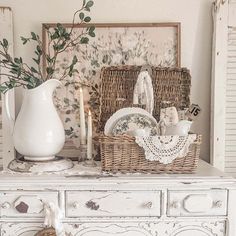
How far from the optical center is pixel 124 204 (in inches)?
52.7

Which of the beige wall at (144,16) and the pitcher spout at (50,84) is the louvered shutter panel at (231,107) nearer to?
the beige wall at (144,16)

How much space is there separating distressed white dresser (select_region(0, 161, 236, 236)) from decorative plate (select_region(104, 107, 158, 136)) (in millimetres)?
265

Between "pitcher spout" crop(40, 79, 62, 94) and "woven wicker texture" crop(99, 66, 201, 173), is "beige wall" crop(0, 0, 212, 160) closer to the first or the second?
"woven wicker texture" crop(99, 66, 201, 173)

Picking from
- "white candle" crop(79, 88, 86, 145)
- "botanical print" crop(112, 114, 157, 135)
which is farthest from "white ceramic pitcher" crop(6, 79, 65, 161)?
"botanical print" crop(112, 114, 157, 135)

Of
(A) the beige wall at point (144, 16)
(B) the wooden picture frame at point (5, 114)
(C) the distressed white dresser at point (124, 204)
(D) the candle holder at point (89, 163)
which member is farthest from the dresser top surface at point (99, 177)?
(A) the beige wall at point (144, 16)

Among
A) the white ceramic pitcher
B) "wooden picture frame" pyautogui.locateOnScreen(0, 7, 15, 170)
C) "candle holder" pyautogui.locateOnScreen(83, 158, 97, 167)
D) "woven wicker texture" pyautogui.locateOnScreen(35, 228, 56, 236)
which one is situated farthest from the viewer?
"wooden picture frame" pyautogui.locateOnScreen(0, 7, 15, 170)

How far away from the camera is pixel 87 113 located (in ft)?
5.63

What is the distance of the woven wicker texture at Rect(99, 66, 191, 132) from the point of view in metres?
1.71

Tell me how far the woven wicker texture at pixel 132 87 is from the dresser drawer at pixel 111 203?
0.46 m

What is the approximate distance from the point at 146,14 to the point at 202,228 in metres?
0.98

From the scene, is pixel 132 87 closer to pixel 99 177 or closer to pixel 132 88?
pixel 132 88

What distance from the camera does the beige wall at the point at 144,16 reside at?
5.69 ft

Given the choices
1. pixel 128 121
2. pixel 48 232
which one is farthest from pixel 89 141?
pixel 48 232

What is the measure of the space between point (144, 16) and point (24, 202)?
99 centimetres
